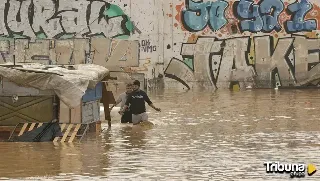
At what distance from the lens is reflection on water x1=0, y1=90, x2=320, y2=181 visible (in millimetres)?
13859

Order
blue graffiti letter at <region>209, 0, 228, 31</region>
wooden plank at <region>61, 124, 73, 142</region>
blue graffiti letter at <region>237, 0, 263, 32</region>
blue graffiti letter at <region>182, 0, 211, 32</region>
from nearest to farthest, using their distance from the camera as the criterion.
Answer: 1. wooden plank at <region>61, 124, 73, 142</region>
2. blue graffiti letter at <region>237, 0, 263, 32</region>
3. blue graffiti letter at <region>209, 0, 228, 31</region>
4. blue graffiti letter at <region>182, 0, 211, 32</region>

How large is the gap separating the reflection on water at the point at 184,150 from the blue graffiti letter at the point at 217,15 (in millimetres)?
16853

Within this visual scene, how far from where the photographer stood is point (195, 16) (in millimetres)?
44062

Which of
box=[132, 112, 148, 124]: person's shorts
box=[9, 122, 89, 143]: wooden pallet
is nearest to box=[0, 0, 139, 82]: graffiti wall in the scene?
box=[132, 112, 148, 124]: person's shorts

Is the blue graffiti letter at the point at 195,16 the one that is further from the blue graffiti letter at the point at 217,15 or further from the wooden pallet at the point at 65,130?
the wooden pallet at the point at 65,130

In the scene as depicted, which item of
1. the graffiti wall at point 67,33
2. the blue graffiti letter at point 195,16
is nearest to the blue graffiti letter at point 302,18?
the blue graffiti letter at point 195,16

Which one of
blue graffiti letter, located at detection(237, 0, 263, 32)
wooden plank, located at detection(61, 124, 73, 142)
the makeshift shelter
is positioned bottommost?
wooden plank, located at detection(61, 124, 73, 142)

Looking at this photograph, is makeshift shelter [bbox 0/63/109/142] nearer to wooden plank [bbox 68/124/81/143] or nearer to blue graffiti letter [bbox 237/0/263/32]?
wooden plank [bbox 68/124/81/143]

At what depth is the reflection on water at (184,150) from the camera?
1386 centimetres

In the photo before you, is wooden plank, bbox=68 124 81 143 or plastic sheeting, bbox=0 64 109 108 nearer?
wooden plank, bbox=68 124 81 143

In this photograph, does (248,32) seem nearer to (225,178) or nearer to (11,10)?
(11,10)

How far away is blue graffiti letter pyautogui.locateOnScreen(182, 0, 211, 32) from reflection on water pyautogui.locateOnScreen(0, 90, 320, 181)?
55.8 ft

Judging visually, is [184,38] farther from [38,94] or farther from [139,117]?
[38,94]

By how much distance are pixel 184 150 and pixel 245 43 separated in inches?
1075
